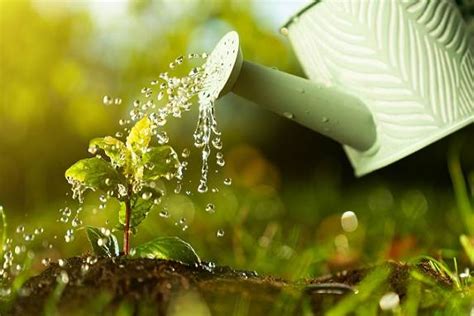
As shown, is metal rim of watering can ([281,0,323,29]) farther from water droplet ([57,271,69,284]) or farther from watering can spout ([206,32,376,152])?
water droplet ([57,271,69,284])

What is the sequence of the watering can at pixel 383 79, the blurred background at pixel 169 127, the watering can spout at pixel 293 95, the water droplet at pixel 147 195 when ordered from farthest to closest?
the blurred background at pixel 169 127 < the watering can at pixel 383 79 < the watering can spout at pixel 293 95 < the water droplet at pixel 147 195

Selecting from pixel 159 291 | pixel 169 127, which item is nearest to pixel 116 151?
pixel 159 291

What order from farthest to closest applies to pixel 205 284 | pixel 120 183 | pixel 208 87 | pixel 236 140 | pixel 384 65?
pixel 236 140 → pixel 384 65 → pixel 208 87 → pixel 120 183 → pixel 205 284

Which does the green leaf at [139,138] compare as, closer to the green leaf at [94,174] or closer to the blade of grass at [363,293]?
the green leaf at [94,174]

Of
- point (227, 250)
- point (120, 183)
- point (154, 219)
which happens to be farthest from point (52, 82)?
point (120, 183)

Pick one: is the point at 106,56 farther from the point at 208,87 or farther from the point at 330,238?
the point at 208,87

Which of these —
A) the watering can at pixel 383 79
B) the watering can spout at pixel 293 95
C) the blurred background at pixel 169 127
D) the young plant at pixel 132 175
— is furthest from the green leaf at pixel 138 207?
the blurred background at pixel 169 127
